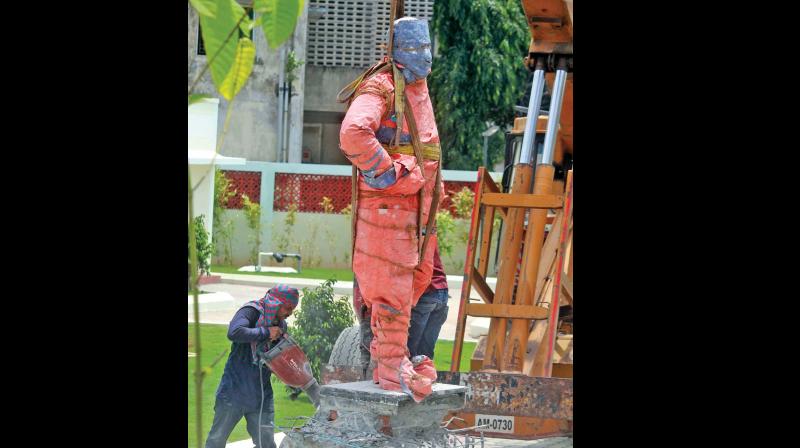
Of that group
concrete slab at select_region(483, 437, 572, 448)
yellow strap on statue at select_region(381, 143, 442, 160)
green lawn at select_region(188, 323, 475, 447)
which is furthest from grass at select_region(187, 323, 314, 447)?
yellow strap on statue at select_region(381, 143, 442, 160)

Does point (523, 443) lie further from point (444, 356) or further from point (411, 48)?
point (411, 48)

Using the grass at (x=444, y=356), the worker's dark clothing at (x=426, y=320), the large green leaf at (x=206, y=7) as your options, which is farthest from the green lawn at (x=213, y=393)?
the large green leaf at (x=206, y=7)

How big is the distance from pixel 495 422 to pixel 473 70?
5.16 ft

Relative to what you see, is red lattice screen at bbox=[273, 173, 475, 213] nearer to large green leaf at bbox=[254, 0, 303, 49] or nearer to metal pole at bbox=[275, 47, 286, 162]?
metal pole at bbox=[275, 47, 286, 162]

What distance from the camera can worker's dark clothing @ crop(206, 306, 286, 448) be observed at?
15.1 ft

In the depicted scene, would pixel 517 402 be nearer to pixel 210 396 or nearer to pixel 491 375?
pixel 491 375

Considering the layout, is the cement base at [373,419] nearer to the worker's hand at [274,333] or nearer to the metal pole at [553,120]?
the worker's hand at [274,333]

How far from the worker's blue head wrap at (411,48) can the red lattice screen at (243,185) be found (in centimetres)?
91

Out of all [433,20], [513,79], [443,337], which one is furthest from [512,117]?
[433,20]

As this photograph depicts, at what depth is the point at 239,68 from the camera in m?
2.77

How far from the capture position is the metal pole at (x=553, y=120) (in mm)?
5328
